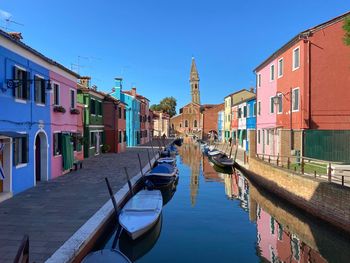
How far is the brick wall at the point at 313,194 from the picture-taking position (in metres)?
11.5

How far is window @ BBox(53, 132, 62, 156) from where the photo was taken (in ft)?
60.1

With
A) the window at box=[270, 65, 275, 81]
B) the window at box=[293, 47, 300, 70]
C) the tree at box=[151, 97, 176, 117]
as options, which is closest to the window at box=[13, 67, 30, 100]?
the window at box=[293, 47, 300, 70]

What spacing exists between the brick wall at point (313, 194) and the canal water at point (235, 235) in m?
0.37

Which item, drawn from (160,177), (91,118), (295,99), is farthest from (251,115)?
(160,177)

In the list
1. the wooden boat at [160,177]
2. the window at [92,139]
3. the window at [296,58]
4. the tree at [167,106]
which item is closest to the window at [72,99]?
the wooden boat at [160,177]

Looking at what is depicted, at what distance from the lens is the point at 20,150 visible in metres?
14.4

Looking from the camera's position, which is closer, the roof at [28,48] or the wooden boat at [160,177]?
the roof at [28,48]

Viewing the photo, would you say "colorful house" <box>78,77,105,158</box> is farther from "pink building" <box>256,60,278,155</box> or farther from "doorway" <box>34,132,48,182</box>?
"pink building" <box>256,60,278,155</box>

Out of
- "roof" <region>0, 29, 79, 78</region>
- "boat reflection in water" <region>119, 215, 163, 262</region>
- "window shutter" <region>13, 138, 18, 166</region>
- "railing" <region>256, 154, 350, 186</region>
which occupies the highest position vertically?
"roof" <region>0, 29, 79, 78</region>

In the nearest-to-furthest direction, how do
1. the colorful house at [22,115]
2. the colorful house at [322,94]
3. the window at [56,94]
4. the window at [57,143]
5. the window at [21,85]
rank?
the colorful house at [22,115] → the window at [21,85] → the window at [57,143] → the window at [56,94] → the colorful house at [322,94]

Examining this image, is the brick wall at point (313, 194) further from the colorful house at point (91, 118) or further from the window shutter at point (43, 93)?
the colorful house at point (91, 118)

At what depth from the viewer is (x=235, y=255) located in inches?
419

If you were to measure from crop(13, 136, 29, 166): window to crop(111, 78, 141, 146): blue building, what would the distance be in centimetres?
3061

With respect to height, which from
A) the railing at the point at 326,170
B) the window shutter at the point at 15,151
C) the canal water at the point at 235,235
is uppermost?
the window shutter at the point at 15,151
